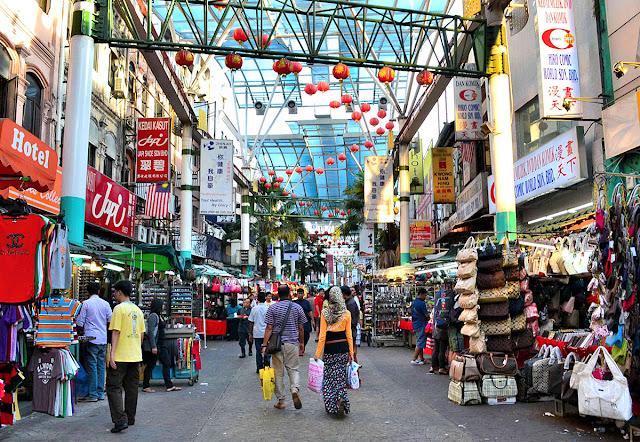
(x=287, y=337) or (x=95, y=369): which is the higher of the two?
(x=287, y=337)

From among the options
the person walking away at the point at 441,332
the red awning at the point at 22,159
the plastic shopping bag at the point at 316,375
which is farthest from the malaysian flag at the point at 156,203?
the plastic shopping bag at the point at 316,375

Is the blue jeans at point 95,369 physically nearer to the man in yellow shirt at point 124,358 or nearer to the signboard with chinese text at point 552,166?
the man in yellow shirt at point 124,358

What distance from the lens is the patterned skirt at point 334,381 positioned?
844 cm

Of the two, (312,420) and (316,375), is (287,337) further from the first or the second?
Answer: (312,420)

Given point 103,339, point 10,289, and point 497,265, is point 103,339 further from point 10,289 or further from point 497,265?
point 497,265

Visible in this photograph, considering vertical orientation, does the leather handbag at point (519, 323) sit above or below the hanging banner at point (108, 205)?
below

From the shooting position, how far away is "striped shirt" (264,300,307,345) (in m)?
8.98

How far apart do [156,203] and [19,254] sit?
1730 centimetres

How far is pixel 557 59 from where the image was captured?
41.6 feet

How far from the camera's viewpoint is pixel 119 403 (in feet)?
24.6

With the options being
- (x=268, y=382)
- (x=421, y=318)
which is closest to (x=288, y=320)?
(x=268, y=382)

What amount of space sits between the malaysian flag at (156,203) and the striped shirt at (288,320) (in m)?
15.5

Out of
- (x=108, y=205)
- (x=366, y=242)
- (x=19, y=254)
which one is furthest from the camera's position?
(x=366, y=242)

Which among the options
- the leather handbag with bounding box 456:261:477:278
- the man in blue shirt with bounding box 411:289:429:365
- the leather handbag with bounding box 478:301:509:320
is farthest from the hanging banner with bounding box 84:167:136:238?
the leather handbag with bounding box 478:301:509:320
